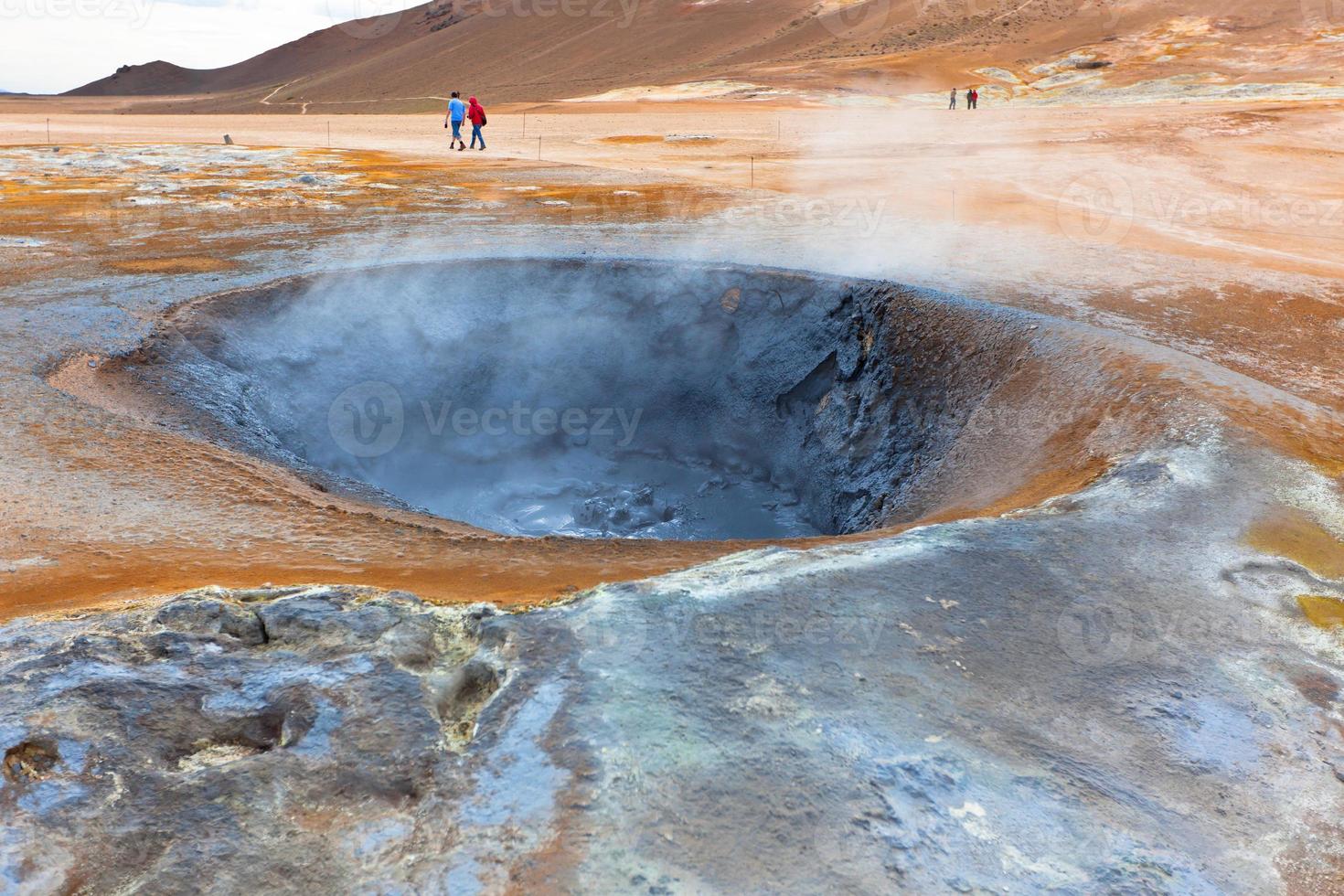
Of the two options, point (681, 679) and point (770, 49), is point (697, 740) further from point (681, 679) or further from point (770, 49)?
point (770, 49)

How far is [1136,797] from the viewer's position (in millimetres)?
2188

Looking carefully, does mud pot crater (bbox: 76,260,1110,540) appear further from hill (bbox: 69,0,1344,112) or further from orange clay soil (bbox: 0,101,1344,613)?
hill (bbox: 69,0,1344,112)

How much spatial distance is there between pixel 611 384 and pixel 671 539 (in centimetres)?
232

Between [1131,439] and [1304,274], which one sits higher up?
[1304,274]

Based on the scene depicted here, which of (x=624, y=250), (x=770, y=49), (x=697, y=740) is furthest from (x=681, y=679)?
(x=770, y=49)

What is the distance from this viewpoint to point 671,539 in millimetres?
6359

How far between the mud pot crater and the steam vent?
32 mm

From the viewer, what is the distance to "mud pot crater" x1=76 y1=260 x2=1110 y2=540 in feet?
19.7

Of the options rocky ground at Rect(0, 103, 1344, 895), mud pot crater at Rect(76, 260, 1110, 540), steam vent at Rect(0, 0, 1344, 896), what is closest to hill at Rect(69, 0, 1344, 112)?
steam vent at Rect(0, 0, 1344, 896)

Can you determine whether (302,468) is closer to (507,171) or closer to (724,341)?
(724,341)

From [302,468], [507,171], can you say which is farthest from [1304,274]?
[507,171]

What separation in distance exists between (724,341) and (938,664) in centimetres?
562

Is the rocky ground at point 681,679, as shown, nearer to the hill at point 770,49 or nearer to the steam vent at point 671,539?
the steam vent at point 671,539

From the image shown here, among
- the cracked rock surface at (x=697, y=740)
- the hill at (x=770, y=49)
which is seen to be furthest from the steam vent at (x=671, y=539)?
the hill at (x=770, y=49)
